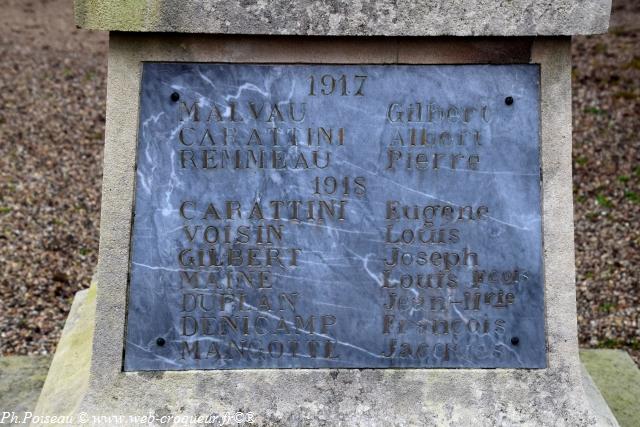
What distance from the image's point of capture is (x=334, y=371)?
3.35 m

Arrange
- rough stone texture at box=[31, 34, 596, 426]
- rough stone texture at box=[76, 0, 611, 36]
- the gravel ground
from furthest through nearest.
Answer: the gravel ground < rough stone texture at box=[31, 34, 596, 426] < rough stone texture at box=[76, 0, 611, 36]

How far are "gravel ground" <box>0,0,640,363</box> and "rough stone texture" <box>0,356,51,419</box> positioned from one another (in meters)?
0.81

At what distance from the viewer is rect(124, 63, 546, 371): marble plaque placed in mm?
3303

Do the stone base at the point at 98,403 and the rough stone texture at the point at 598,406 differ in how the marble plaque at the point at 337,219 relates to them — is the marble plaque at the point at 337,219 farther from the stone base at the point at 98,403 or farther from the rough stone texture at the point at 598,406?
the rough stone texture at the point at 598,406

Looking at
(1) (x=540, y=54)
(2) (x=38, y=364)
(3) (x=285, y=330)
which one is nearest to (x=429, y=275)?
(3) (x=285, y=330)

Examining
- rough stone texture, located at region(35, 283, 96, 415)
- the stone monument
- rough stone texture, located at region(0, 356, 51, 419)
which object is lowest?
rough stone texture, located at region(0, 356, 51, 419)

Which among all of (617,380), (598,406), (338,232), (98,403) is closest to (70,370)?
(98,403)

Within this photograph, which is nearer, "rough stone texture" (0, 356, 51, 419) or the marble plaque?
the marble plaque

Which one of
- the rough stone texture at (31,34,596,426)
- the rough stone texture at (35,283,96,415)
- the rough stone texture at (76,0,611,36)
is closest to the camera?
the rough stone texture at (76,0,611,36)

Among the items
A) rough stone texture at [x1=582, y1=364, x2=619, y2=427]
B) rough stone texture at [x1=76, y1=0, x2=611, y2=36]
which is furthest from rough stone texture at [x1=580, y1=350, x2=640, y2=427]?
rough stone texture at [x1=76, y1=0, x2=611, y2=36]

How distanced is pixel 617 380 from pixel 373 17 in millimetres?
2422

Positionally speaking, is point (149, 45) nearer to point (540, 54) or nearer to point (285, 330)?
point (285, 330)

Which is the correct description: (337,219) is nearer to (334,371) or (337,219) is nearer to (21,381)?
(334,371)

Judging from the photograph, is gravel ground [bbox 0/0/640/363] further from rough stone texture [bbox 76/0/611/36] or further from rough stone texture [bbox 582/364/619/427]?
rough stone texture [bbox 76/0/611/36]
